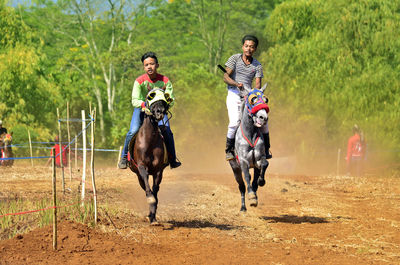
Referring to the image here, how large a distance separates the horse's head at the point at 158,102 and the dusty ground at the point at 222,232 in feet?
7.18

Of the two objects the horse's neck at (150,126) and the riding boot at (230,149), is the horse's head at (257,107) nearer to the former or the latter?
the riding boot at (230,149)

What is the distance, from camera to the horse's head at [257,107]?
11039 millimetres

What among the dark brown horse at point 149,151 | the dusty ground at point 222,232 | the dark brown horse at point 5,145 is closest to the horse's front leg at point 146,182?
the dark brown horse at point 149,151

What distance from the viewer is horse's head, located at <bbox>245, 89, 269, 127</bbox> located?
11039 millimetres

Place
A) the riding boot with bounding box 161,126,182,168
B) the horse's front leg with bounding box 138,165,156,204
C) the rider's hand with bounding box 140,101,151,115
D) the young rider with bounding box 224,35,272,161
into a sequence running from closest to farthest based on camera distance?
the rider's hand with bounding box 140,101,151,115 → the horse's front leg with bounding box 138,165,156,204 → the riding boot with bounding box 161,126,182,168 → the young rider with bounding box 224,35,272,161

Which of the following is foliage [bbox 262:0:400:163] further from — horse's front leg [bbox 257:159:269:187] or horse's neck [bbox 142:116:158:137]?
horse's neck [bbox 142:116:158:137]

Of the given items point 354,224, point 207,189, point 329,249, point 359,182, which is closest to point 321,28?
point 359,182

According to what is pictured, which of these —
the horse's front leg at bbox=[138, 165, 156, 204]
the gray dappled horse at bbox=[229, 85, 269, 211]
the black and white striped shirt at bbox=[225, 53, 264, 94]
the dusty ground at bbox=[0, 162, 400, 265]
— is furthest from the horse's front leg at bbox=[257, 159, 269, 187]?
the horse's front leg at bbox=[138, 165, 156, 204]

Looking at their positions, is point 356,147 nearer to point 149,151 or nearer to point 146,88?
point 146,88

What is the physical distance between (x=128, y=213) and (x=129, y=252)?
352 cm

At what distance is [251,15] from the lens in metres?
61.1

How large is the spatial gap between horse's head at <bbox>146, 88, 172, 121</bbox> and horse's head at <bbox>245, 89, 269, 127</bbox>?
177 centimetres

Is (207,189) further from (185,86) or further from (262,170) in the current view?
(185,86)

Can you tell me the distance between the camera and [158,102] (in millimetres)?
10531
